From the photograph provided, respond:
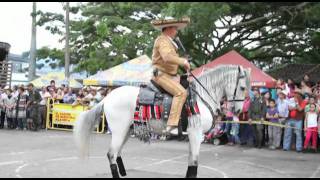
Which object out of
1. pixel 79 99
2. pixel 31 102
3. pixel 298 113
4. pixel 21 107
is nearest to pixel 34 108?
pixel 31 102

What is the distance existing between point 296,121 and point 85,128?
7497 millimetres

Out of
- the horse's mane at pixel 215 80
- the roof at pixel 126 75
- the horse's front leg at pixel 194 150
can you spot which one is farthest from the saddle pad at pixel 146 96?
the roof at pixel 126 75

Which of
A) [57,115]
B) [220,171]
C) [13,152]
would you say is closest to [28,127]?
[57,115]

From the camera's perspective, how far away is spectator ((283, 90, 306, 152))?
14.1 m

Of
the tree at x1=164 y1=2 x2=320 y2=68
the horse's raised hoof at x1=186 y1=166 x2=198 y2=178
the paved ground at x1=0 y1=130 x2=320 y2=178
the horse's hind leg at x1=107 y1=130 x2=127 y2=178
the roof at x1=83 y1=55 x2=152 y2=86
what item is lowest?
the paved ground at x1=0 y1=130 x2=320 y2=178

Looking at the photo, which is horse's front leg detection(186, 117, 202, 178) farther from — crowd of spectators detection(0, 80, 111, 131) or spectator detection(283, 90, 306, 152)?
crowd of spectators detection(0, 80, 111, 131)

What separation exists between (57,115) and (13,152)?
727 centimetres

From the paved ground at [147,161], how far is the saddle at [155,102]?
1.12 m

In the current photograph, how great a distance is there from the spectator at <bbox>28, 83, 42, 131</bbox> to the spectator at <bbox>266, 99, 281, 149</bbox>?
28.2ft

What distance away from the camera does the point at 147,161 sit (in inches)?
436

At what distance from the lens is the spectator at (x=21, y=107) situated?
749 inches

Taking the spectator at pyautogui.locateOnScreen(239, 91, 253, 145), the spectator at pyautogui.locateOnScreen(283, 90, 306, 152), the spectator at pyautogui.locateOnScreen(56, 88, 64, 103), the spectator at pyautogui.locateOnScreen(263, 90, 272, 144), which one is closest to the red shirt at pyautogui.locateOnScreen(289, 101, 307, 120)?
the spectator at pyautogui.locateOnScreen(283, 90, 306, 152)

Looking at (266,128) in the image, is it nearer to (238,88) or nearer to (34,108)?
(238,88)

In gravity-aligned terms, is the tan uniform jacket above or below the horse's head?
above
